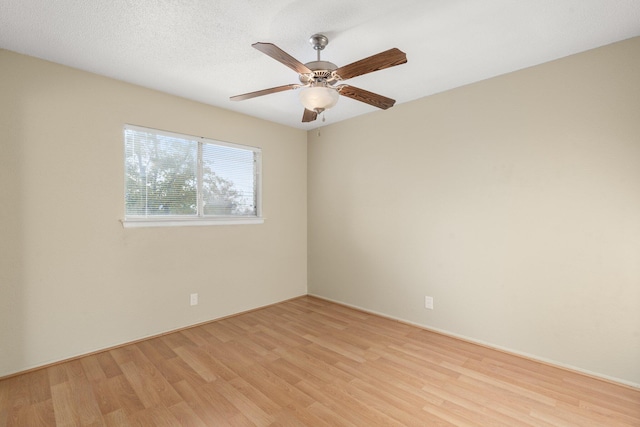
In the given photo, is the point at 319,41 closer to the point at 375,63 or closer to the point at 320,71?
the point at 320,71

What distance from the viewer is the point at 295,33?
2002 mm

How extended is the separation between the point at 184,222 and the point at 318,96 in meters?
2.12

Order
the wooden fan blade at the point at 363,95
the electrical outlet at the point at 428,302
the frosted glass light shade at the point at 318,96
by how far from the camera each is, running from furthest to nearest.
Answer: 1. the electrical outlet at the point at 428,302
2. the wooden fan blade at the point at 363,95
3. the frosted glass light shade at the point at 318,96

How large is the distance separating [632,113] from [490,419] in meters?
2.37

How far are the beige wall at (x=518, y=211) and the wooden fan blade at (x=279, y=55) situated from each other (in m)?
1.85

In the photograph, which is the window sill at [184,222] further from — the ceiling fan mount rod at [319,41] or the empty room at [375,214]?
the ceiling fan mount rod at [319,41]

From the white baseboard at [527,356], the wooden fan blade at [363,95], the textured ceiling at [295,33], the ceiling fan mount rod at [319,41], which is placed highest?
the textured ceiling at [295,33]

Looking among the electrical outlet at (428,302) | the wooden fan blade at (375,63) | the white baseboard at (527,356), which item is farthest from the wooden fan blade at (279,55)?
the white baseboard at (527,356)

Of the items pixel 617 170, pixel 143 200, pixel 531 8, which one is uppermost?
pixel 531 8

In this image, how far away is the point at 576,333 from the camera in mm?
2316

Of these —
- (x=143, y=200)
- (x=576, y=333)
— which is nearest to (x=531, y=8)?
(x=576, y=333)

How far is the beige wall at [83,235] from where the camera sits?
2275mm

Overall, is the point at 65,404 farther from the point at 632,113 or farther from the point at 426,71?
the point at 632,113

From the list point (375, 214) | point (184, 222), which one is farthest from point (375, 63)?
point (184, 222)
